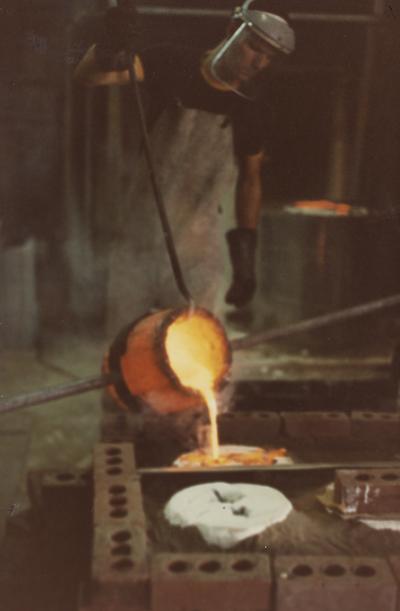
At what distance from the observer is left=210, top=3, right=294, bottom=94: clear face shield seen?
Result: 3.76 meters

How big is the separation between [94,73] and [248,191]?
4.29 feet

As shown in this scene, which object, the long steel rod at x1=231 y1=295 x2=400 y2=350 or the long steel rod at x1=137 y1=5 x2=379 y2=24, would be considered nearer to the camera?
the long steel rod at x1=231 y1=295 x2=400 y2=350

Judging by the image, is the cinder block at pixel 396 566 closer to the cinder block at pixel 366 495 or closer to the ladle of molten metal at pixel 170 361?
the cinder block at pixel 366 495

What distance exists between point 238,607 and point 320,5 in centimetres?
484

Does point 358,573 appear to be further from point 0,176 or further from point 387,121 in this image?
point 0,176

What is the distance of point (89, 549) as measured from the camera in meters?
2.91

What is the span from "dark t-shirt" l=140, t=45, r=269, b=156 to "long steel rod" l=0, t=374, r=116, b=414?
2110mm

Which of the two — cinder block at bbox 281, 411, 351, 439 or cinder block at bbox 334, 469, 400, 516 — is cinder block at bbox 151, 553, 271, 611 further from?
cinder block at bbox 281, 411, 351, 439

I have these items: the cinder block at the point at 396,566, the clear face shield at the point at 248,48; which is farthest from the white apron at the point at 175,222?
the cinder block at the point at 396,566

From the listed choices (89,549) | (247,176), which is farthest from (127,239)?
(89,549)

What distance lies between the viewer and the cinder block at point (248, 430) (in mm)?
3521

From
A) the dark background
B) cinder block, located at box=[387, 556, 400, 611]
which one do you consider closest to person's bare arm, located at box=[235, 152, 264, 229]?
the dark background

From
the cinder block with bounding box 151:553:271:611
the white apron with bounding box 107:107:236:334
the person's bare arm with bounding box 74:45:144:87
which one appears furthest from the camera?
the white apron with bounding box 107:107:236:334

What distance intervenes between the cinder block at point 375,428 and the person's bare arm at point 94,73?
5.97 ft
